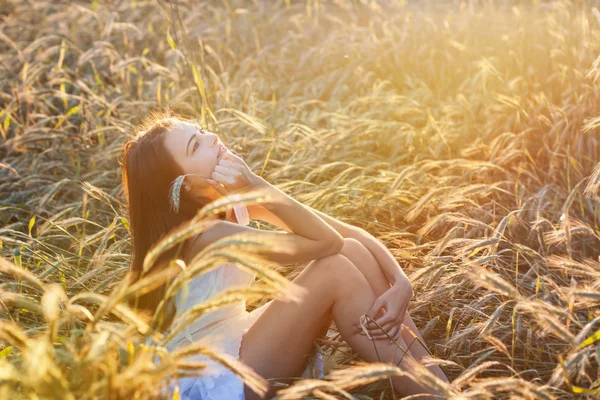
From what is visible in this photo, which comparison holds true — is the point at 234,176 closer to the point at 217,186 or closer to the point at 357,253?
the point at 217,186

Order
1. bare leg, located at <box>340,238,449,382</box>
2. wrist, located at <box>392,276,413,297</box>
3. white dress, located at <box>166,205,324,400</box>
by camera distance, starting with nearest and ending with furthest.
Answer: white dress, located at <box>166,205,324,400</box> → wrist, located at <box>392,276,413,297</box> → bare leg, located at <box>340,238,449,382</box>

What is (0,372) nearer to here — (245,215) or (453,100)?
(245,215)

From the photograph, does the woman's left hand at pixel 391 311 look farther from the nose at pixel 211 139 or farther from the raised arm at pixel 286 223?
the nose at pixel 211 139

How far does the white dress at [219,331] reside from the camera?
2.12 metres

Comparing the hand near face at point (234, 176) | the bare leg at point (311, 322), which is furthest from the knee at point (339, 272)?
the hand near face at point (234, 176)

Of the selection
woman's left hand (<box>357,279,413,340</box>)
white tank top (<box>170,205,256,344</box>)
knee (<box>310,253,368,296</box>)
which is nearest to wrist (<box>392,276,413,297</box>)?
woman's left hand (<box>357,279,413,340</box>)

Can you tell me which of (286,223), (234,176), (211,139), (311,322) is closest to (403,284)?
(311,322)

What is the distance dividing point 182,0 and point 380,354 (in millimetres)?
4220

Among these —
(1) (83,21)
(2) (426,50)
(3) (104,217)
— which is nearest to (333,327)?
(3) (104,217)

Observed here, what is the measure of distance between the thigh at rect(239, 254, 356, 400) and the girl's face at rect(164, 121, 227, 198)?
0.49 meters

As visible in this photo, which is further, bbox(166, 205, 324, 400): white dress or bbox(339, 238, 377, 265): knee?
bbox(339, 238, 377, 265): knee

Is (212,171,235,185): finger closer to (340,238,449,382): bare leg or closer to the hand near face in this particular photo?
the hand near face

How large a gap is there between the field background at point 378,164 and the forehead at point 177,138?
1.64ft

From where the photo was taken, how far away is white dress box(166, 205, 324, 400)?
212cm
